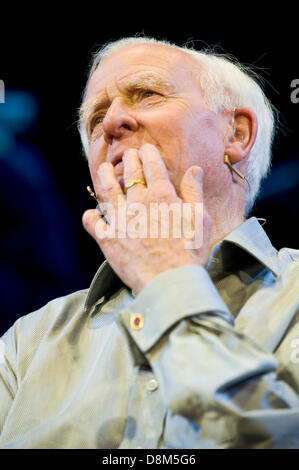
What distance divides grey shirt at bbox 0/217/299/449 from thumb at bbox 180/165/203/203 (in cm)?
20

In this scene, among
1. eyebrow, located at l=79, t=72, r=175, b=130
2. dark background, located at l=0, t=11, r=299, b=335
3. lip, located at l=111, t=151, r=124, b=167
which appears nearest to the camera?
lip, located at l=111, t=151, r=124, b=167

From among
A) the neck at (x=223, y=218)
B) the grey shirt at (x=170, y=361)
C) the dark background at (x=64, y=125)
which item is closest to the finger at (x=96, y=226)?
the grey shirt at (x=170, y=361)

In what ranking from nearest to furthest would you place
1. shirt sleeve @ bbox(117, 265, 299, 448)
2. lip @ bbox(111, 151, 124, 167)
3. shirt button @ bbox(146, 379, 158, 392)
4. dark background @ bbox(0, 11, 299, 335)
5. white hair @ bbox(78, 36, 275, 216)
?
shirt sleeve @ bbox(117, 265, 299, 448) → shirt button @ bbox(146, 379, 158, 392) → lip @ bbox(111, 151, 124, 167) → white hair @ bbox(78, 36, 275, 216) → dark background @ bbox(0, 11, 299, 335)

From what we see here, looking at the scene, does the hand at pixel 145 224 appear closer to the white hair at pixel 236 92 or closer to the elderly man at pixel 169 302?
the elderly man at pixel 169 302

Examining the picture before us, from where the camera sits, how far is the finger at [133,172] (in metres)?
1.34

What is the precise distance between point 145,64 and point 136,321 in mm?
1105

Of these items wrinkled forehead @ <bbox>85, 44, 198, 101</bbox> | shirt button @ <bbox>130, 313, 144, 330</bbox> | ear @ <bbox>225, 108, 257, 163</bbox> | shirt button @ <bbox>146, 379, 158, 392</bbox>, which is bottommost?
shirt button @ <bbox>146, 379, 158, 392</bbox>

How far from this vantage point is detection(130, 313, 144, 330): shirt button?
3.57ft

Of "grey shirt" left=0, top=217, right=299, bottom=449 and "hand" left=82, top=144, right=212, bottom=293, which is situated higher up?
"hand" left=82, top=144, right=212, bottom=293

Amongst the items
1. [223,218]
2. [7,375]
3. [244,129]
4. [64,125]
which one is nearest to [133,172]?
[223,218]

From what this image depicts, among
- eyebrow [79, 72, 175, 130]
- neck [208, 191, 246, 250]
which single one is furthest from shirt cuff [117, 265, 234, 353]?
eyebrow [79, 72, 175, 130]

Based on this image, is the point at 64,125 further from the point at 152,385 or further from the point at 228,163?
the point at 152,385

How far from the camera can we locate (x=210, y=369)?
0.97 m

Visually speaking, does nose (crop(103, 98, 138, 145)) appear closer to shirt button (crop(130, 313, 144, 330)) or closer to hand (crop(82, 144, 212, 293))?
hand (crop(82, 144, 212, 293))
